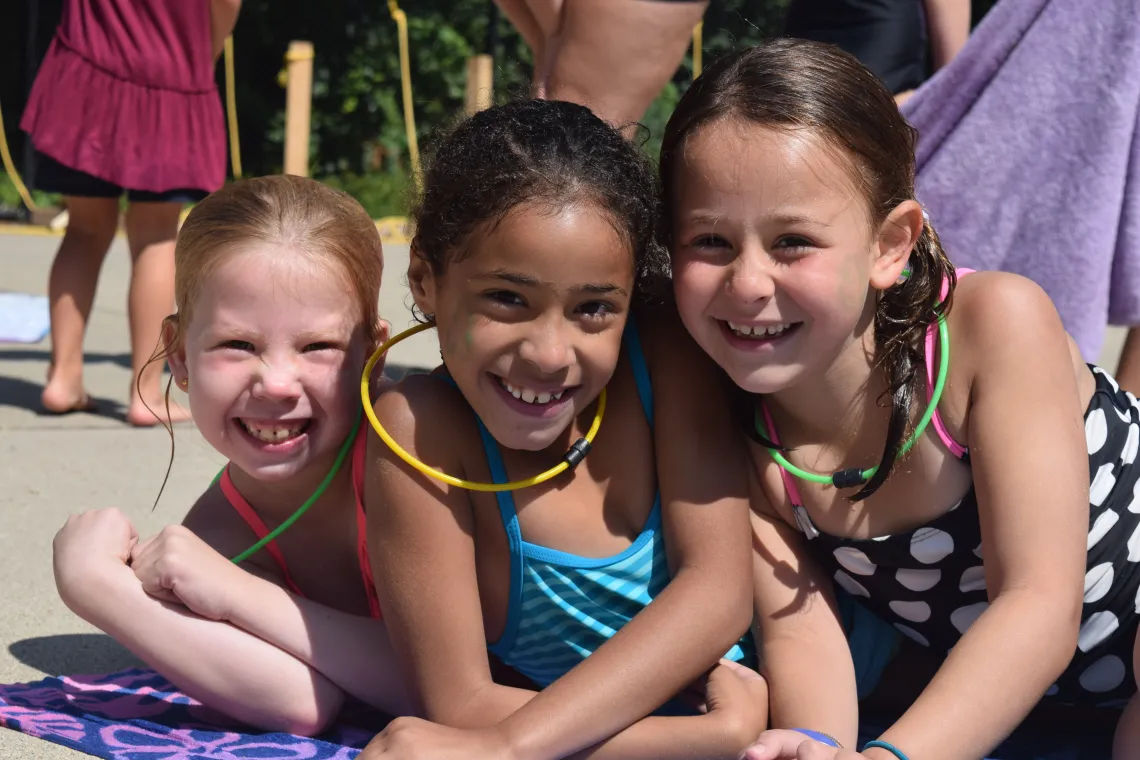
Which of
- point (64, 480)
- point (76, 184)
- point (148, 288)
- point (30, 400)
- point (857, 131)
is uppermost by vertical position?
point (857, 131)

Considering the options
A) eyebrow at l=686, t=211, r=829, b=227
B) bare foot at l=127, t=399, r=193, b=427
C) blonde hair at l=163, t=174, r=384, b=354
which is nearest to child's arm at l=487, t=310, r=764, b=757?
eyebrow at l=686, t=211, r=829, b=227

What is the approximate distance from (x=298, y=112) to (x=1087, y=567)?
623cm

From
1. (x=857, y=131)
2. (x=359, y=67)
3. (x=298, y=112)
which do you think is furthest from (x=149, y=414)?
(x=359, y=67)

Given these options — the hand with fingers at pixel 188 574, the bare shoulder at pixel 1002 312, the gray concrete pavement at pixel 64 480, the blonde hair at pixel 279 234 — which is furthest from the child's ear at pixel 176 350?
the bare shoulder at pixel 1002 312

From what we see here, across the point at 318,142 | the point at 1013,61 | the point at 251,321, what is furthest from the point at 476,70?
the point at 251,321

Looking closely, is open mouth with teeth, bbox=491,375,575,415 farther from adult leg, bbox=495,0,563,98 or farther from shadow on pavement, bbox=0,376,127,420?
shadow on pavement, bbox=0,376,127,420

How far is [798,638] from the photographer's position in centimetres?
213

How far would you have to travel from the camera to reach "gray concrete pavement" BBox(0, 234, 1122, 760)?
244 cm

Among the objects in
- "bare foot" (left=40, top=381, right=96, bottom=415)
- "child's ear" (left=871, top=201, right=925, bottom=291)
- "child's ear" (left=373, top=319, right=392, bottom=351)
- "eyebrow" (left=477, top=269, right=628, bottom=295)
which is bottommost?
"bare foot" (left=40, top=381, right=96, bottom=415)

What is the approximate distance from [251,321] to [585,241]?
1.90 feet

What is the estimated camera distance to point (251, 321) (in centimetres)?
214

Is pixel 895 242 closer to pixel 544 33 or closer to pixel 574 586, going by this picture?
pixel 574 586

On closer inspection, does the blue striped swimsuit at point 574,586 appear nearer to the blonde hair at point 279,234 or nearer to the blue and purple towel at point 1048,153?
the blonde hair at point 279,234

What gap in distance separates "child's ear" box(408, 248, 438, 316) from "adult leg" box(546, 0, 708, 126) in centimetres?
78
